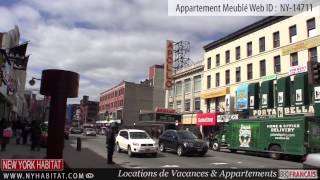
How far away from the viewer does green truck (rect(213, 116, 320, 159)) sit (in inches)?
975

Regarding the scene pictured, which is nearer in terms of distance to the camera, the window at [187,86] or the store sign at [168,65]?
the store sign at [168,65]

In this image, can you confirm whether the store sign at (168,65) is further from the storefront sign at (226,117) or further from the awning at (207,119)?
the storefront sign at (226,117)

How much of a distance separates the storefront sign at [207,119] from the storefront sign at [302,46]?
14.3 m

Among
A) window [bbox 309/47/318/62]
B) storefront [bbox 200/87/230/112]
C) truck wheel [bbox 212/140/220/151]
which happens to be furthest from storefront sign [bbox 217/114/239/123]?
truck wheel [bbox 212/140/220/151]

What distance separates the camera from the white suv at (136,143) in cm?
2378

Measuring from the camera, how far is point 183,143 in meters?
25.4

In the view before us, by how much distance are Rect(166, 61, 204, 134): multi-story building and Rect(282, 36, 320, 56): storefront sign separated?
65.8 feet

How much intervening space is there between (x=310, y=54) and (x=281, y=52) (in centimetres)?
393

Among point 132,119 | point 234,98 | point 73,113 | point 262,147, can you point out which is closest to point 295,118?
point 262,147

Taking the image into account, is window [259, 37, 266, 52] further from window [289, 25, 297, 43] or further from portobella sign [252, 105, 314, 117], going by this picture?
portobella sign [252, 105, 314, 117]

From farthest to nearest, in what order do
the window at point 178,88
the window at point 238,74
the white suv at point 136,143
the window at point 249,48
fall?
1. the window at point 178,88
2. the window at point 238,74
3. the window at point 249,48
4. the white suv at point 136,143

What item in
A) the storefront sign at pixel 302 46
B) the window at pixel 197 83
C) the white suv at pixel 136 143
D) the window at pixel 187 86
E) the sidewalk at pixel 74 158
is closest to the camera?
the sidewalk at pixel 74 158

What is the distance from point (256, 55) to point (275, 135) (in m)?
19.9

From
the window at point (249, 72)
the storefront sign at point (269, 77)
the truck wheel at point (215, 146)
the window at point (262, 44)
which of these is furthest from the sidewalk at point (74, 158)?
the window at point (249, 72)
